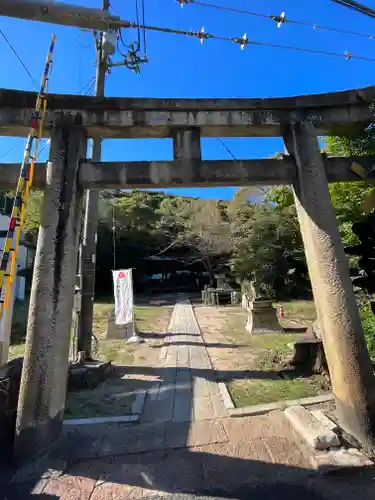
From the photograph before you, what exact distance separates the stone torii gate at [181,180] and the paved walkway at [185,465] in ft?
1.75

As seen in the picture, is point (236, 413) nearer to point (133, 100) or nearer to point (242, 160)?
point (242, 160)

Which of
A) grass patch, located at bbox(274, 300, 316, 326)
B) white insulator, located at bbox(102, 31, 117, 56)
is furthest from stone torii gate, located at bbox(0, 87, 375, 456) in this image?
grass patch, located at bbox(274, 300, 316, 326)

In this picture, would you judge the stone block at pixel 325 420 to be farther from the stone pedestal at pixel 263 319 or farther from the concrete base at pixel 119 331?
the concrete base at pixel 119 331

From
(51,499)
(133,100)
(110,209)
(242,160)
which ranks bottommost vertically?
(51,499)

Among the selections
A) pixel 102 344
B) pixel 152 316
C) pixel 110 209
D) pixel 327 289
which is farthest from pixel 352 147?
pixel 110 209

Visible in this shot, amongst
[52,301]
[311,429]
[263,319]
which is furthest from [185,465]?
[263,319]

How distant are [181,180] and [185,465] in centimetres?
368

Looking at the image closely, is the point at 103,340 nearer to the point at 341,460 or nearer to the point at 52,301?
the point at 52,301

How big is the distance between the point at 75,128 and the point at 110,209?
81.0ft

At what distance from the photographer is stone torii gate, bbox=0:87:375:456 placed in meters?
3.84

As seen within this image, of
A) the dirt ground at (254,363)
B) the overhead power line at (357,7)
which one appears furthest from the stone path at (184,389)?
the overhead power line at (357,7)

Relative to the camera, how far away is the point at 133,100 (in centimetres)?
481

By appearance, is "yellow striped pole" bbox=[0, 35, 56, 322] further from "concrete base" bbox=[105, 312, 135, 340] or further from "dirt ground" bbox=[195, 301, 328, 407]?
"concrete base" bbox=[105, 312, 135, 340]

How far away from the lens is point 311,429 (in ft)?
12.4
